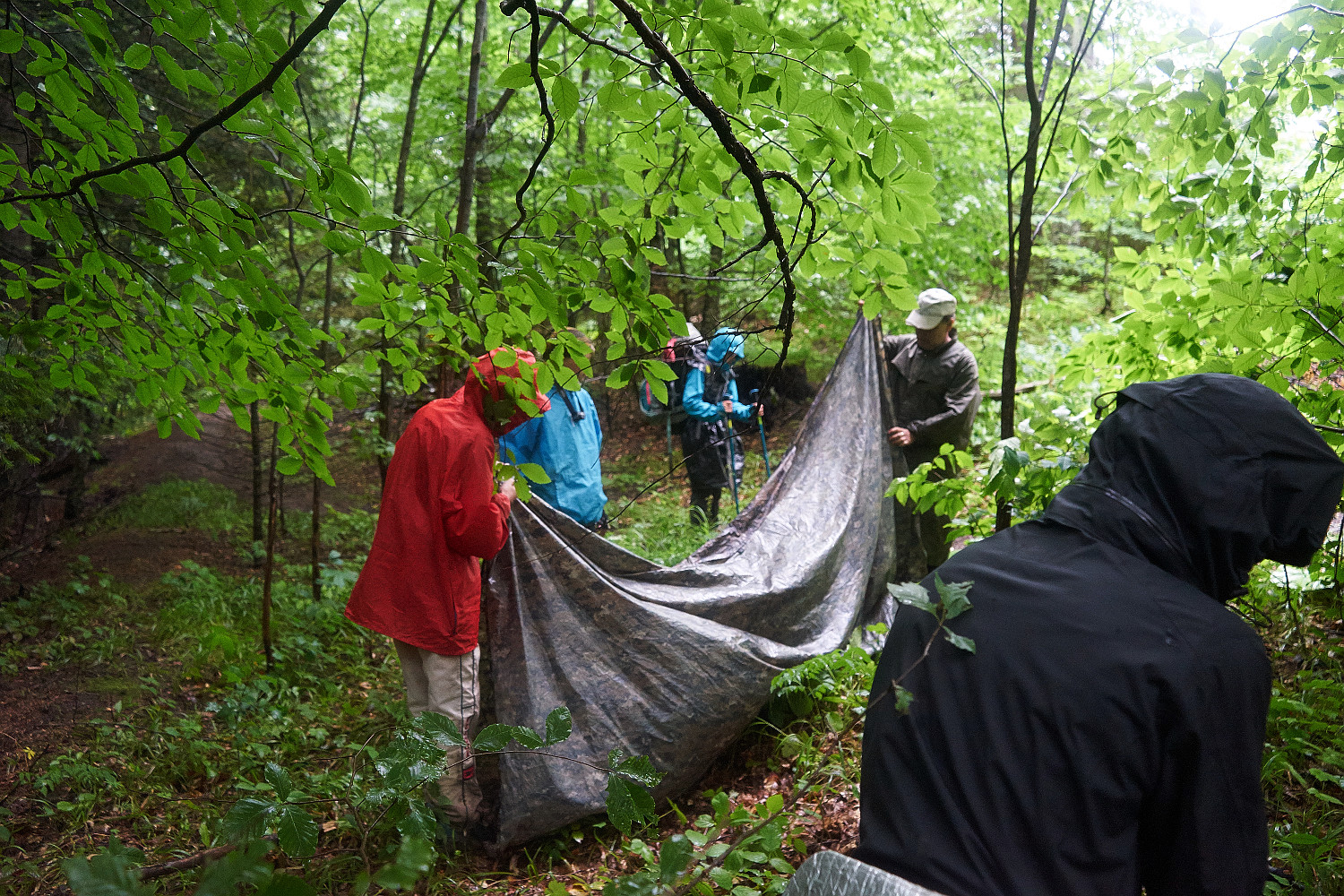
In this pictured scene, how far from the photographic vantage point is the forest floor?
10.3 ft

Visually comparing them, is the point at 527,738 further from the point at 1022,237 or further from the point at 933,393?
the point at 933,393

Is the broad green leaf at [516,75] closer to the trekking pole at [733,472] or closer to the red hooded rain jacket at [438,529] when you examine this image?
the red hooded rain jacket at [438,529]

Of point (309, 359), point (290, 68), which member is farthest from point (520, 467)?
point (290, 68)

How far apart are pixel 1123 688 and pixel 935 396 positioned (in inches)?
167

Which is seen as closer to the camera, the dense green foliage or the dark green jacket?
the dense green foliage

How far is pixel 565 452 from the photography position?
4402 mm

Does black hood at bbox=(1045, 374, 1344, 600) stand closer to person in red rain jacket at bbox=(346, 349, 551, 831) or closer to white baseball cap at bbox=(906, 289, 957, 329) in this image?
person in red rain jacket at bbox=(346, 349, 551, 831)

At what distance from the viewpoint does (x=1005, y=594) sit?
4.44 ft

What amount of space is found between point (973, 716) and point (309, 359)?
231cm

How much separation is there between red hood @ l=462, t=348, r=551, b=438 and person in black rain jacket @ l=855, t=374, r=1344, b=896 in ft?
5.62

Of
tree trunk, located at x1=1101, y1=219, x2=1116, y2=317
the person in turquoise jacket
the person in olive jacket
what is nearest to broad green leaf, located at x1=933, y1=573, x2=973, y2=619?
the person in olive jacket

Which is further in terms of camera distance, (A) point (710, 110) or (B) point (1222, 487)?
(A) point (710, 110)

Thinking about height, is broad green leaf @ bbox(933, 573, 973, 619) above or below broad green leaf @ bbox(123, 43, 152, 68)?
below

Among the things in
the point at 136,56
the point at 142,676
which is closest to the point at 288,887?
the point at 136,56
